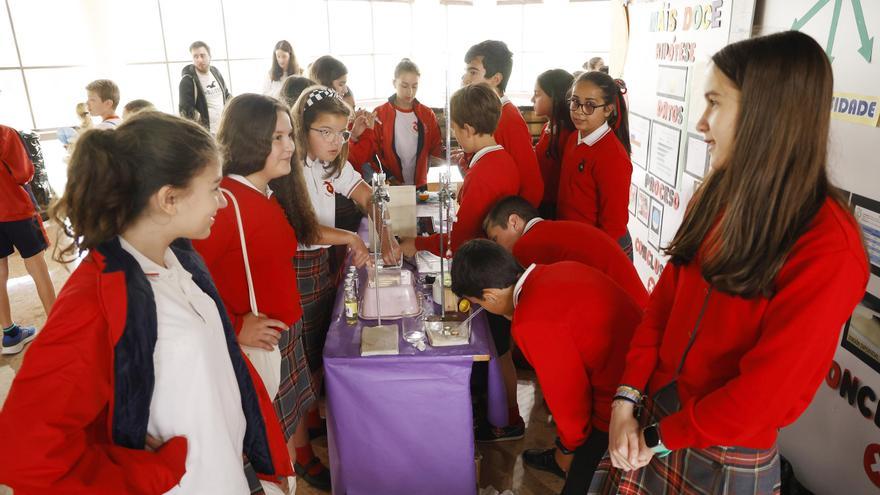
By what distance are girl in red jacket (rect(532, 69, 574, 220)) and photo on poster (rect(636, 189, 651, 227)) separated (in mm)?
654

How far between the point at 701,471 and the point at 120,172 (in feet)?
4.07

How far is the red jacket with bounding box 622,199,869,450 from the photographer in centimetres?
91

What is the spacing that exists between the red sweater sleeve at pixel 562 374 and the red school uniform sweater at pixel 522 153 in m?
1.34

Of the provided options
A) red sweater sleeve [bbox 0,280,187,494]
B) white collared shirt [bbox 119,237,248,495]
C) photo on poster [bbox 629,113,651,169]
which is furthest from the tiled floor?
photo on poster [bbox 629,113,651,169]

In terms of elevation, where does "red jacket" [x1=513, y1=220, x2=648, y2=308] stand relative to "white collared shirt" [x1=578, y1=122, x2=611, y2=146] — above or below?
below

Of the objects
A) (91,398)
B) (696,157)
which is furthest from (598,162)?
(91,398)

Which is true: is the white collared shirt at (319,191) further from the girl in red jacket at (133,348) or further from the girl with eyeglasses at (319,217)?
the girl in red jacket at (133,348)

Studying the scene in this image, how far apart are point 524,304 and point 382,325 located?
0.64 m

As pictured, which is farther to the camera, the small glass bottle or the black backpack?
the black backpack

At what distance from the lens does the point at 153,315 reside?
0.96 m

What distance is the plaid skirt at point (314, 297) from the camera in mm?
2189

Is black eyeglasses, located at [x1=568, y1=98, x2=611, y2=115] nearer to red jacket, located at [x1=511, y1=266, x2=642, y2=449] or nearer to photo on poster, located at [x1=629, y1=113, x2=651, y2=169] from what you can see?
photo on poster, located at [x1=629, y1=113, x2=651, y2=169]

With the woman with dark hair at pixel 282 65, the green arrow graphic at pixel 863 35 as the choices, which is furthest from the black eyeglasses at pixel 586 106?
A: the woman with dark hair at pixel 282 65

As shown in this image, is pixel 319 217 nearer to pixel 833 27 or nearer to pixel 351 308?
pixel 351 308
